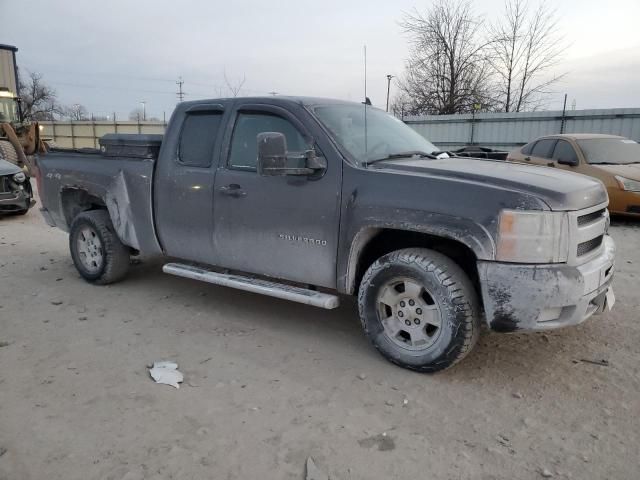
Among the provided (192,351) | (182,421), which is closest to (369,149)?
(192,351)

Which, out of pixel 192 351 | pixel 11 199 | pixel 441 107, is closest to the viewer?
pixel 192 351

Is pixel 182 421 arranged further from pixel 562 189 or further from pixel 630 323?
pixel 630 323

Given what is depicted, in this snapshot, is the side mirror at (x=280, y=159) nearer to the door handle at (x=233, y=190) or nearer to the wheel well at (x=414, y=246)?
the door handle at (x=233, y=190)

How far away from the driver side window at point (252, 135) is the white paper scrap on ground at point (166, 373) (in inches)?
64.4

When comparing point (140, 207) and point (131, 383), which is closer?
point (131, 383)

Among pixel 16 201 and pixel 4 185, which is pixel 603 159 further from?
pixel 4 185

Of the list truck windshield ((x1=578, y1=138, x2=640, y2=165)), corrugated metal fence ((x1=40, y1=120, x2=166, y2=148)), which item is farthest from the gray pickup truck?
corrugated metal fence ((x1=40, y1=120, x2=166, y2=148))

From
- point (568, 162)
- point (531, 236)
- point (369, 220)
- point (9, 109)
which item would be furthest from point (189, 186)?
point (9, 109)

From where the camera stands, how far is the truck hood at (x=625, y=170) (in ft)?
27.6

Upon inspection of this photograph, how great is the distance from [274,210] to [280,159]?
0.48m

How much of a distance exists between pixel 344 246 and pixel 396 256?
39 centimetres

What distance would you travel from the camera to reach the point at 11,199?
9500mm

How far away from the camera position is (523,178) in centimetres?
324

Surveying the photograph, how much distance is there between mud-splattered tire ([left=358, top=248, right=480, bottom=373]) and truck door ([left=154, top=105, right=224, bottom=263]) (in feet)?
5.37
